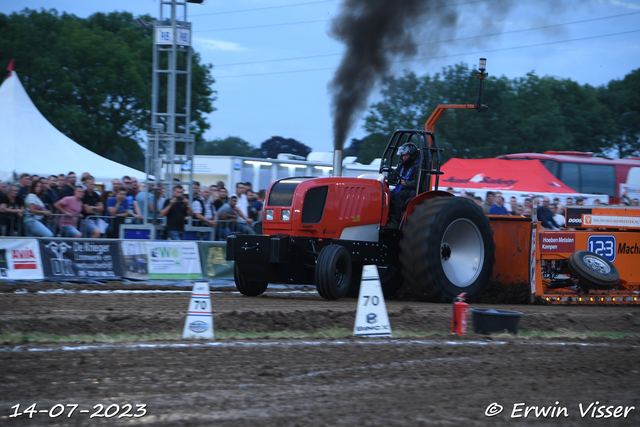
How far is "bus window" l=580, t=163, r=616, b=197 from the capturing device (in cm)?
2708

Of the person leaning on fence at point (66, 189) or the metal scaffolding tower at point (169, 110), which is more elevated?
the metal scaffolding tower at point (169, 110)

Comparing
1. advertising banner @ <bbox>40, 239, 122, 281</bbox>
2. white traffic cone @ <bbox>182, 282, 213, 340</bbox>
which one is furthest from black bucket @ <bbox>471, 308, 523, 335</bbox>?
advertising banner @ <bbox>40, 239, 122, 281</bbox>

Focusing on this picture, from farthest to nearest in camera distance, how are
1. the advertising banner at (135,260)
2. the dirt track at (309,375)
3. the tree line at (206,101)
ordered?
the tree line at (206,101) < the advertising banner at (135,260) < the dirt track at (309,375)

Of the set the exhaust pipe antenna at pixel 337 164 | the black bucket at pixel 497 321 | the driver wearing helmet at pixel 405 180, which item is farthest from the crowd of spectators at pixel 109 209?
the black bucket at pixel 497 321

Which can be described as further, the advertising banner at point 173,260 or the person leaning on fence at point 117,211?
the person leaning on fence at point 117,211

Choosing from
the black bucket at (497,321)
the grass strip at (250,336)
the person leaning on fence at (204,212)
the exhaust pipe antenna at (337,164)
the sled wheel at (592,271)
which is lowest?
the grass strip at (250,336)

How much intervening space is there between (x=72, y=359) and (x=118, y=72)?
41754 mm

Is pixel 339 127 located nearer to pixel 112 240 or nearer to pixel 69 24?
pixel 112 240

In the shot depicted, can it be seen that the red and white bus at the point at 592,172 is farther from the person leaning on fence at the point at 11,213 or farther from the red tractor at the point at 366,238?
the person leaning on fence at the point at 11,213

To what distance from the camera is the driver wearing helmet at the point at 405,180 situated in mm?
10267

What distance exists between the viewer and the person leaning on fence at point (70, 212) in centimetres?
1295

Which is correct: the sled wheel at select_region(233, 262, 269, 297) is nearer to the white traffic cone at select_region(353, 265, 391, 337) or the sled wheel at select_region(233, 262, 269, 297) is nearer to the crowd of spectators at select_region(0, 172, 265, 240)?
the crowd of spectators at select_region(0, 172, 265, 240)

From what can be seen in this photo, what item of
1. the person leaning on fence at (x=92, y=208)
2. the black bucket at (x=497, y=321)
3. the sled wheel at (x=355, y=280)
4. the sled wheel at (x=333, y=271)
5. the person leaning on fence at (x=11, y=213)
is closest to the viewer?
the black bucket at (x=497, y=321)

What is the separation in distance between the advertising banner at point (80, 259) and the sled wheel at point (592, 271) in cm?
807
